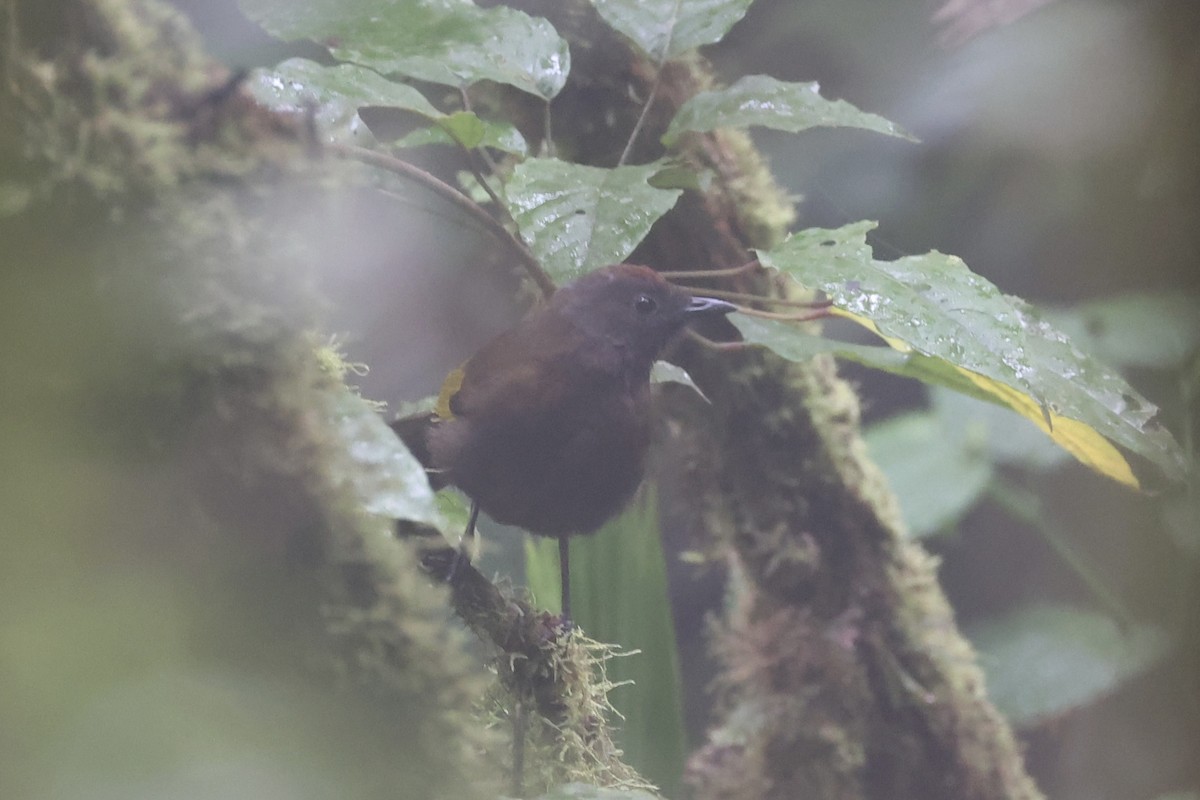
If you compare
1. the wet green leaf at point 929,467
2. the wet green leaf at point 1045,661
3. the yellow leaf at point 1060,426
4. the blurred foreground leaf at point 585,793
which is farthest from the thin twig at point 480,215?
A: the wet green leaf at point 1045,661

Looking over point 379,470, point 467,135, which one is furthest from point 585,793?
point 467,135

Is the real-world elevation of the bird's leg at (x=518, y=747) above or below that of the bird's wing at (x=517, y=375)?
below

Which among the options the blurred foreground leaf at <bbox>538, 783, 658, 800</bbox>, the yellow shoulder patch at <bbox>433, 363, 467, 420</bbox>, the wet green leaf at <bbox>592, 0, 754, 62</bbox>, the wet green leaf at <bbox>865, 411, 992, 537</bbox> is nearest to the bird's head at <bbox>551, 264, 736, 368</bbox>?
the yellow shoulder patch at <bbox>433, 363, 467, 420</bbox>

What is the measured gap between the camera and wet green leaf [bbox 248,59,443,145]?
0.61m

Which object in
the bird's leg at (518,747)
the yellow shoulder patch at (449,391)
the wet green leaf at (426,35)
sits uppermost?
the wet green leaf at (426,35)

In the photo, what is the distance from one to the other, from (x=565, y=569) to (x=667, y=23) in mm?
532

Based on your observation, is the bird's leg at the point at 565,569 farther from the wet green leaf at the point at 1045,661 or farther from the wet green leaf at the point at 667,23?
the wet green leaf at the point at 1045,661

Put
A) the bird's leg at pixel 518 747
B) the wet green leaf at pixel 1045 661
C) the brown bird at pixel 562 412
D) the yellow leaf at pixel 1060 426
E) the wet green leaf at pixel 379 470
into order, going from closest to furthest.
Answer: the wet green leaf at pixel 379 470 < the bird's leg at pixel 518 747 < the brown bird at pixel 562 412 < the yellow leaf at pixel 1060 426 < the wet green leaf at pixel 1045 661

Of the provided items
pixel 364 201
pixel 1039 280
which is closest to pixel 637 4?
pixel 364 201

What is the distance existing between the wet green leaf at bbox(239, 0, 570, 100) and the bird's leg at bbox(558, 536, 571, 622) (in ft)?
1.35

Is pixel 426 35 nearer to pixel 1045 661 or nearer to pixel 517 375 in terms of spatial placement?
pixel 517 375

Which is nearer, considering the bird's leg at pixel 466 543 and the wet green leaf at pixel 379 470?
the wet green leaf at pixel 379 470

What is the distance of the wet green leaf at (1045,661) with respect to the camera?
1.10m

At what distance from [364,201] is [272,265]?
0.17 m
